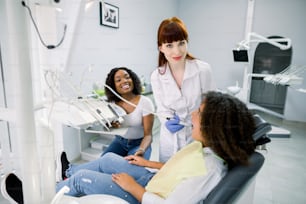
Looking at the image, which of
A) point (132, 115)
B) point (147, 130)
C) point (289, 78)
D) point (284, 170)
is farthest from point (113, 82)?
point (289, 78)

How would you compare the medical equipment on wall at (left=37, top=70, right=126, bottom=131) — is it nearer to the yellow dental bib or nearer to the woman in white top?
the yellow dental bib

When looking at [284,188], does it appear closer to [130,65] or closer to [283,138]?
[283,138]

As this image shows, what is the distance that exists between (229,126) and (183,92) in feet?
0.92

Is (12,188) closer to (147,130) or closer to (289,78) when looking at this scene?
(147,130)

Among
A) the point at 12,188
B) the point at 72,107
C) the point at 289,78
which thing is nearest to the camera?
the point at 72,107

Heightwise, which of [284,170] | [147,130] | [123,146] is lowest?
[284,170]

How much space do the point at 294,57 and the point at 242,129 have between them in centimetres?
191

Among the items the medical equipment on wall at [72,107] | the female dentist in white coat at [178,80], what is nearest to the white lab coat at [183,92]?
the female dentist in white coat at [178,80]

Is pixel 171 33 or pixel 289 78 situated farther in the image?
pixel 289 78

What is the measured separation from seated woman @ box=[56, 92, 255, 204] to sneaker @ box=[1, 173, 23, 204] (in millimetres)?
126

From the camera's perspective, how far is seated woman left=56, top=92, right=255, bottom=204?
2.07 feet

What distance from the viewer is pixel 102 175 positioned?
91cm

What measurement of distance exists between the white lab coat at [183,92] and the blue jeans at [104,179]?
0.22m

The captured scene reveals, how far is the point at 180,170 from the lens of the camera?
767mm
